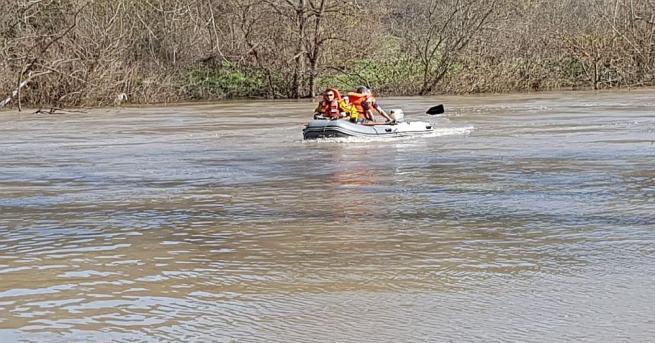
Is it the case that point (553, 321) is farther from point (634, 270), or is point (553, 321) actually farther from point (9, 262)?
point (9, 262)

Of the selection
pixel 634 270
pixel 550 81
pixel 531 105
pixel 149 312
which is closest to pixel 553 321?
pixel 634 270

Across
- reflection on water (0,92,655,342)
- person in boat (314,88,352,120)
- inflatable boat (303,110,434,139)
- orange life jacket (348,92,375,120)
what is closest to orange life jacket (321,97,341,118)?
person in boat (314,88,352,120)

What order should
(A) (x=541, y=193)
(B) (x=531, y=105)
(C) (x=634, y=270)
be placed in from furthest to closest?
1. (B) (x=531, y=105)
2. (A) (x=541, y=193)
3. (C) (x=634, y=270)

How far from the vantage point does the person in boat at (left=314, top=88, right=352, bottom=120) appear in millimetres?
20641

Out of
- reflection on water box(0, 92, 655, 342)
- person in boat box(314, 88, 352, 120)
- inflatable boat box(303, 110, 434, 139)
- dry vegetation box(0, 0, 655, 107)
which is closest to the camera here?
→ reflection on water box(0, 92, 655, 342)

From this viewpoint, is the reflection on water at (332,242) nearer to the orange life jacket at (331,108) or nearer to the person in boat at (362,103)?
the orange life jacket at (331,108)

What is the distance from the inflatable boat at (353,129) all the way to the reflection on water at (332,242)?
0.65m

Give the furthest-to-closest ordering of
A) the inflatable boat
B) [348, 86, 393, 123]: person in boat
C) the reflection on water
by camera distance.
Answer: [348, 86, 393, 123]: person in boat < the inflatable boat < the reflection on water

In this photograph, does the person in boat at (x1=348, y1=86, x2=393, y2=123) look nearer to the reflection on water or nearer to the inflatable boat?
the inflatable boat

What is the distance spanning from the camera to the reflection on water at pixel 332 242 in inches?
268

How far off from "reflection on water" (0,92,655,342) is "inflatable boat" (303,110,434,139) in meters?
0.65

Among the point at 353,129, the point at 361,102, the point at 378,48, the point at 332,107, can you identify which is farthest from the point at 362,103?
the point at 378,48

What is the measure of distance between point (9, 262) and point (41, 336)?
2.42 metres

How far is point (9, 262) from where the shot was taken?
8773 millimetres
